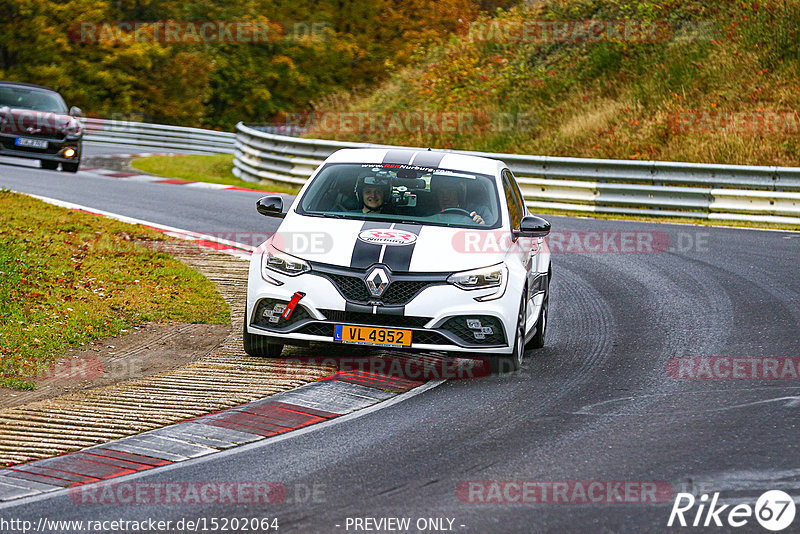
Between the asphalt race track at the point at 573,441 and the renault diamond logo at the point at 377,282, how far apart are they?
875 mm

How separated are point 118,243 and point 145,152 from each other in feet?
77.5

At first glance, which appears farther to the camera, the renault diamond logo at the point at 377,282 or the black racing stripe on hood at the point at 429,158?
the black racing stripe on hood at the point at 429,158

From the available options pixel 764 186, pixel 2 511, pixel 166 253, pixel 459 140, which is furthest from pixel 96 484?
pixel 459 140

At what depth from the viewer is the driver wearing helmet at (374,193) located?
934 cm

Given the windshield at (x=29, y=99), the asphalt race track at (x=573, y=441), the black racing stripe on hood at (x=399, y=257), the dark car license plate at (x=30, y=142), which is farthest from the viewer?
Result: the windshield at (x=29, y=99)

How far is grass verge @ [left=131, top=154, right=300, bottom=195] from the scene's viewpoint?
2450cm

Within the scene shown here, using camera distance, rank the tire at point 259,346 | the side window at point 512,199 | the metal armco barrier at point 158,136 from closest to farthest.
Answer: the tire at point 259,346
the side window at point 512,199
the metal armco barrier at point 158,136

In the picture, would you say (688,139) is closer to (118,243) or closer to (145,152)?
(118,243)

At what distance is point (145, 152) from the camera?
36531 mm

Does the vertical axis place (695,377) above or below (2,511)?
above

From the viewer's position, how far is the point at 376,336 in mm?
8250

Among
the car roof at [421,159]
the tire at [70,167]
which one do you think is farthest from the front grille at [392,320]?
the tire at [70,167]

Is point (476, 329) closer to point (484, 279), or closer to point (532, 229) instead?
point (484, 279)

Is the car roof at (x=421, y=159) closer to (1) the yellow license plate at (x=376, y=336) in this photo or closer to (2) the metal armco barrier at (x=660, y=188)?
(1) the yellow license plate at (x=376, y=336)
